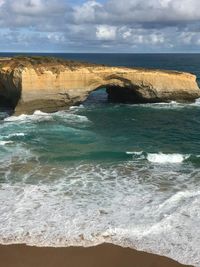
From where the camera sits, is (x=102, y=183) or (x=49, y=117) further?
(x=49, y=117)

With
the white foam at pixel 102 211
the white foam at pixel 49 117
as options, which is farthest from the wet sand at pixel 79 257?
the white foam at pixel 49 117

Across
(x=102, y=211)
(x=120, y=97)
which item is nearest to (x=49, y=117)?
(x=120, y=97)

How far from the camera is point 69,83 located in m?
34.1

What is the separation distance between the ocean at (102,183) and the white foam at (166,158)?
0.17ft

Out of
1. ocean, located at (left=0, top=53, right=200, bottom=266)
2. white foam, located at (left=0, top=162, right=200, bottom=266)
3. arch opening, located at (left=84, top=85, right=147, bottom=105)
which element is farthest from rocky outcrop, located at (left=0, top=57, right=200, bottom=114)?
white foam, located at (left=0, top=162, right=200, bottom=266)

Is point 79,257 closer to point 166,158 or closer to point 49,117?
point 166,158

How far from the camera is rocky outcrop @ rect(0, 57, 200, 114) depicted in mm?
32438

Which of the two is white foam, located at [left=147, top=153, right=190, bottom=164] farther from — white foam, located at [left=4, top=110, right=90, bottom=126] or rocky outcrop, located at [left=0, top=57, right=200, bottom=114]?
rocky outcrop, located at [left=0, top=57, right=200, bottom=114]

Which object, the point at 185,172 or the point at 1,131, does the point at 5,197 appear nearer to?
the point at 185,172

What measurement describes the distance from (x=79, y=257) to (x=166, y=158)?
10598mm

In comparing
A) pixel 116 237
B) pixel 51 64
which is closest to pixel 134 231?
pixel 116 237

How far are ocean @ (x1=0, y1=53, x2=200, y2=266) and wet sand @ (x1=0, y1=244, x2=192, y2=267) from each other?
1.13 ft

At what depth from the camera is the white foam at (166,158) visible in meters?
22.7

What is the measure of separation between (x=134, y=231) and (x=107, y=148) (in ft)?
33.4
